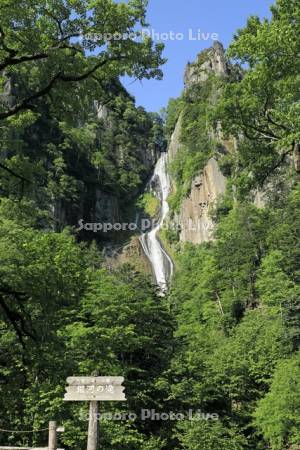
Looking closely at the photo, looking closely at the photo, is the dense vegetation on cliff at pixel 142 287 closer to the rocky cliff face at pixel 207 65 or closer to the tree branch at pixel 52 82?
the tree branch at pixel 52 82

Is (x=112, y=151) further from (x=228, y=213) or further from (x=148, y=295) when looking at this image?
(x=148, y=295)

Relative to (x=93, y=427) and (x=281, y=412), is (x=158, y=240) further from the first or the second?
(x=93, y=427)

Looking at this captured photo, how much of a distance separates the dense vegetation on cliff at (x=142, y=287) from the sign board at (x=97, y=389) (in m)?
1.50

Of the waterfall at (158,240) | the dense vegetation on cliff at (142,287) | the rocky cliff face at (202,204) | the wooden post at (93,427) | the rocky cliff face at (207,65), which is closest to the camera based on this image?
the dense vegetation on cliff at (142,287)

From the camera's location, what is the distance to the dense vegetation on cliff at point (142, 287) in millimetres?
7547

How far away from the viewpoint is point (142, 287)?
29.5m

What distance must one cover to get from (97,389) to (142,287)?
19340 millimetres

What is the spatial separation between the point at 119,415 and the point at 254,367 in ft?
41.2

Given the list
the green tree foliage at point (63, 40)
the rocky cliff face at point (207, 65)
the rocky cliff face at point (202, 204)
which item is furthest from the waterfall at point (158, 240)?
the green tree foliage at point (63, 40)

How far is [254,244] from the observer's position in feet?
156

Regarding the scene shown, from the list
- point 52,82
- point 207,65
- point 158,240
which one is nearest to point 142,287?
point 52,82

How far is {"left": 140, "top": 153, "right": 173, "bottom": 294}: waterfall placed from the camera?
66369 millimetres

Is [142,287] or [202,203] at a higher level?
[202,203]

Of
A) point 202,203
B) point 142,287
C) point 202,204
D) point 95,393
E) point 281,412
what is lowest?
point 281,412
